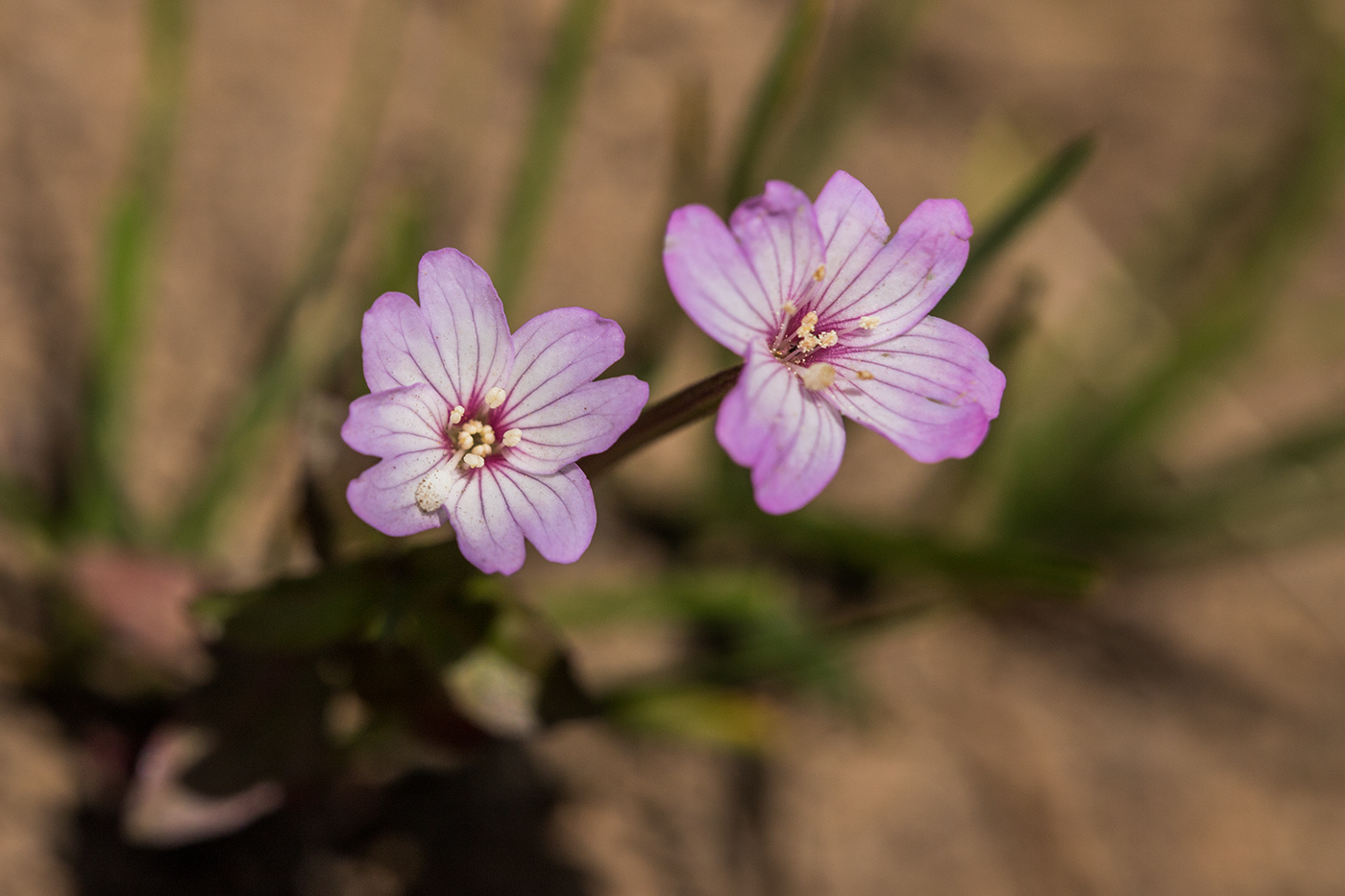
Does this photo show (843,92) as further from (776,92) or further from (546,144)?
(546,144)

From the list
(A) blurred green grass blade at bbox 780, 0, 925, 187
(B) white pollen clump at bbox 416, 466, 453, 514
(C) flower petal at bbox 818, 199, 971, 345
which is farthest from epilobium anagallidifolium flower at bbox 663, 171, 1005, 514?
(A) blurred green grass blade at bbox 780, 0, 925, 187

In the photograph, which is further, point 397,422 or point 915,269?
point 915,269

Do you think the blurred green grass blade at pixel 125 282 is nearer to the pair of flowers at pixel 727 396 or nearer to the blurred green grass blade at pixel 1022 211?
the pair of flowers at pixel 727 396

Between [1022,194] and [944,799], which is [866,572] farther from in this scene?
[1022,194]

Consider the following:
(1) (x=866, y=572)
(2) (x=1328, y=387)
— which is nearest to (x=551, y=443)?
(1) (x=866, y=572)

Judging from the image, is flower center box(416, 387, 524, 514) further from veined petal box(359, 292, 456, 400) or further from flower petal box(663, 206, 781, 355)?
flower petal box(663, 206, 781, 355)

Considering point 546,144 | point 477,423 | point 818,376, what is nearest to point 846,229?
point 818,376

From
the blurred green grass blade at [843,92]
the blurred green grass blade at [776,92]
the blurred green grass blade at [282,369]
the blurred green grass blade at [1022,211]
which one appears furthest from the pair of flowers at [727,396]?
the blurred green grass blade at [843,92]
